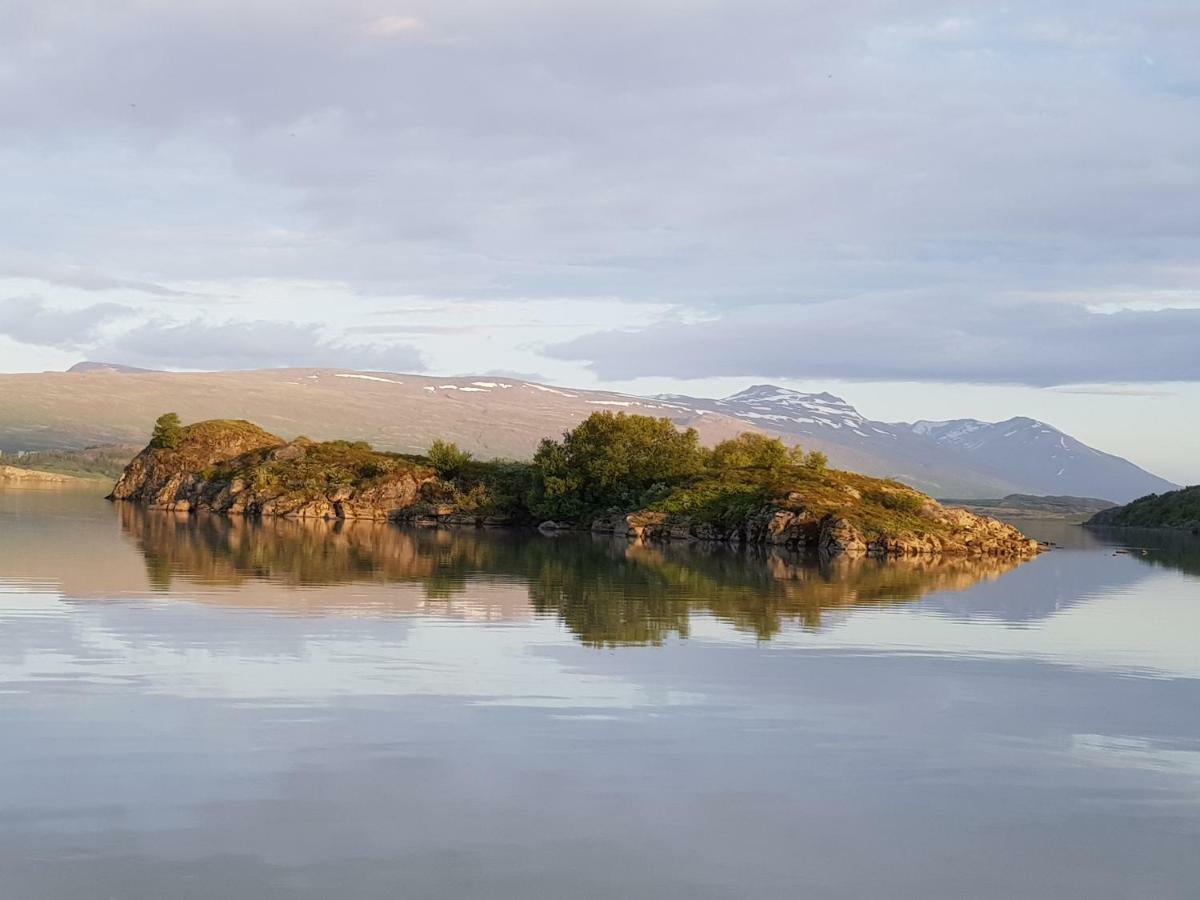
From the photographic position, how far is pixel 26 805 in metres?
11.7

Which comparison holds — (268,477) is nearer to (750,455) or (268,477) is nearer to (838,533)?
(750,455)

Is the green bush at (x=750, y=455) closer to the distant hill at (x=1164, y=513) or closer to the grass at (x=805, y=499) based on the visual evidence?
the grass at (x=805, y=499)

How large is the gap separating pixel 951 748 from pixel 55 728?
1010 cm

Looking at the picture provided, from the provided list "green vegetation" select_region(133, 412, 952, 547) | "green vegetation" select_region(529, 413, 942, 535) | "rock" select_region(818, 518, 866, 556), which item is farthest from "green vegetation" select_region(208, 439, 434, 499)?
"rock" select_region(818, 518, 866, 556)

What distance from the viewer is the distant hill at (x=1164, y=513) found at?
160 meters

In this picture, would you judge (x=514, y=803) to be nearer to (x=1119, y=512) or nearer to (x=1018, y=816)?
(x=1018, y=816)

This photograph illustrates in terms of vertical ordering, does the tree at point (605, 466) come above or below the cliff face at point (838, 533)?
above

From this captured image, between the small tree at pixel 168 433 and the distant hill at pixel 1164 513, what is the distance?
107 metres

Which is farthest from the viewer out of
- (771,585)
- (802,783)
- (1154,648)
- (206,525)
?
(206,525)

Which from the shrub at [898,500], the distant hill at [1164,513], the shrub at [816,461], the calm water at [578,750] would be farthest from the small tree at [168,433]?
the distant hill at [1164,513]

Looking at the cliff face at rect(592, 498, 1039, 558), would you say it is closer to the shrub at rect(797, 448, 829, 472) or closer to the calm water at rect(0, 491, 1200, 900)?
the shrub at rect(797, 448, 829, 472)

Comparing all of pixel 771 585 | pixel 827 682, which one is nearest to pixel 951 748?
pixel 827 682

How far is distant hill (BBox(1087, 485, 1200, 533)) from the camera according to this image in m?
160

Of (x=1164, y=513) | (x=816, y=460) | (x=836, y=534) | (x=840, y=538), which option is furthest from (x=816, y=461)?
(x=1164, y=513)
